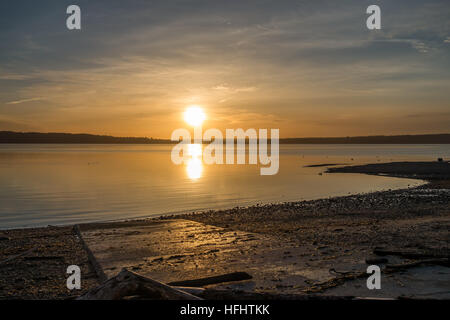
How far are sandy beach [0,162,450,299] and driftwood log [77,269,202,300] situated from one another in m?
1.28

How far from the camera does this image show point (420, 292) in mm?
6562

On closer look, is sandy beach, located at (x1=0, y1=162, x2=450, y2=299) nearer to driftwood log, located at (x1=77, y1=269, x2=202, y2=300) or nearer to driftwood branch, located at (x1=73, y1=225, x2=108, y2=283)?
driftwood branch, located at (x1=73, y1=225, x2=108, y2=283)

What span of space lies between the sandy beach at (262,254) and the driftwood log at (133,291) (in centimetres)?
128

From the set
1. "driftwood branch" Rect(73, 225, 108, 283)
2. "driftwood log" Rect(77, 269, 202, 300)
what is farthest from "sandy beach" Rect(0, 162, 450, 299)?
"driftwood log" Rect(77, 269, 202, 300)

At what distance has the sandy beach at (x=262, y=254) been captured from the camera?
7.34 m

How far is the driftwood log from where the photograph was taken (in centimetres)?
484

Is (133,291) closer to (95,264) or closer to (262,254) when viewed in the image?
(95,264)

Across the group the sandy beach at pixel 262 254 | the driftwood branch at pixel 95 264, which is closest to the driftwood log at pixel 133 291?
the sandy beach at pixel 262 254

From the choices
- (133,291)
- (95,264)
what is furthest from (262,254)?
(133,291)

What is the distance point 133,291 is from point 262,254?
5167 mm

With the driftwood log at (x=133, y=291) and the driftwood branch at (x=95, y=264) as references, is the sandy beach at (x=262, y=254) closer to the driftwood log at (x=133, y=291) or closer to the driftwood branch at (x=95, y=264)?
the driftwood branch at (x=95, y=264)

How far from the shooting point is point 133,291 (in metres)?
4.90
